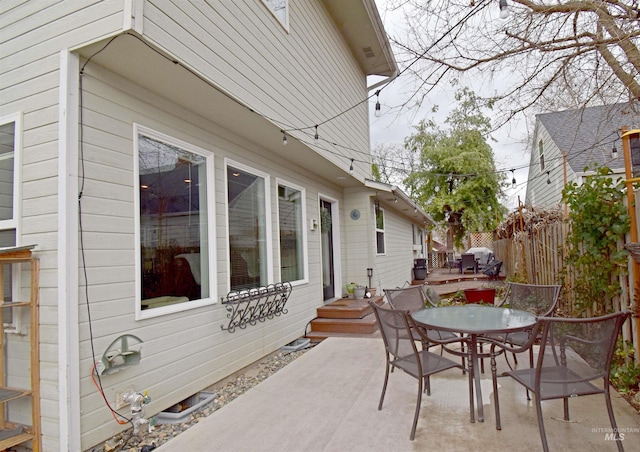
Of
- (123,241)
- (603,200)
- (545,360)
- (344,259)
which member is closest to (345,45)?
(344,259)

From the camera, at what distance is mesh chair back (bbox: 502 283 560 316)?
3613mm

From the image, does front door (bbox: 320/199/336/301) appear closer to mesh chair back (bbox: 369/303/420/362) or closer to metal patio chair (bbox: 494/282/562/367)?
metal patio chair (bbox: 494/282/562/367)

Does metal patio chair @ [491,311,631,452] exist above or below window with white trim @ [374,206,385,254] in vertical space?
below

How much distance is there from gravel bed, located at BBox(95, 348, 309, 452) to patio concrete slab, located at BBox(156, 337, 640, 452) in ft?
0.85

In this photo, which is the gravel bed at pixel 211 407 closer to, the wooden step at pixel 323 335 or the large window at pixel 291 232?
the wooden step at pixel 323 335

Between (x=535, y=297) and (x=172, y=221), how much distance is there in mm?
3715

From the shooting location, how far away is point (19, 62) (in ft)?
9.55

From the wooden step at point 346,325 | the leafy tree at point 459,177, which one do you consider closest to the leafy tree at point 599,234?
the wooden step at point 346,325

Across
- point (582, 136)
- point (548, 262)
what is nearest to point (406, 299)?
point (548, 262)

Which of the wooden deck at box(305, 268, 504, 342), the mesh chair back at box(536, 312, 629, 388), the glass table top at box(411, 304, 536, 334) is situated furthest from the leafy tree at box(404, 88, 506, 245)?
the mesh chair back at box(536, 312, 629, 388)

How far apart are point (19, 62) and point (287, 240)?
3588mm

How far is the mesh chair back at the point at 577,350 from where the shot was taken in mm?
2229

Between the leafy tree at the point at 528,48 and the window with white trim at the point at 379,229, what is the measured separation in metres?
4.17

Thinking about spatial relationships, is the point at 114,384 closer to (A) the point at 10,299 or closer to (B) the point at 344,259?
(A) the point at 10,299
